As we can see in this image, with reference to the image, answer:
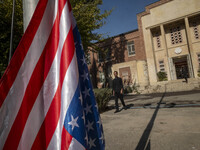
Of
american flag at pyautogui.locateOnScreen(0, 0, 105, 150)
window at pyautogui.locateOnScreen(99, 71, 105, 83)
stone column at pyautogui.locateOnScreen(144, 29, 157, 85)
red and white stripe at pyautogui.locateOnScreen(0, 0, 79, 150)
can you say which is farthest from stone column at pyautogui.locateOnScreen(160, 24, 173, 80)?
red and white stripe at pyautogui.locateOnScreen(0, 0, 79, 150)

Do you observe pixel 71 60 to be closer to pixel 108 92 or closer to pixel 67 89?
pixel 67 89

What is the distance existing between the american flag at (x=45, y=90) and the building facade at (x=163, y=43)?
18.9 metres

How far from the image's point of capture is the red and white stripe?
108 centimetres

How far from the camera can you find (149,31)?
65.3 ft

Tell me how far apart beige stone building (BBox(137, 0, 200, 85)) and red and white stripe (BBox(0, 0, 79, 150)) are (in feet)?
62.2

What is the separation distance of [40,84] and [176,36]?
2205 cm

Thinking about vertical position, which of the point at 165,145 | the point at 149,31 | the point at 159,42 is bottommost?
the point at 165,145

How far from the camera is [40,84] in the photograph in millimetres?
1184

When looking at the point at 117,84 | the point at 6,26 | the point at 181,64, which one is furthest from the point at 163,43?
the point at 6,26

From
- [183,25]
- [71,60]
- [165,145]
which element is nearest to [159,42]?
[183,25]

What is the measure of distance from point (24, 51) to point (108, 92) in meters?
6.07

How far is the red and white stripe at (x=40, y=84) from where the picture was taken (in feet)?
3.56

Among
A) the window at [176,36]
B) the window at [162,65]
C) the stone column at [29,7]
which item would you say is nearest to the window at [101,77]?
the window at [162,65]

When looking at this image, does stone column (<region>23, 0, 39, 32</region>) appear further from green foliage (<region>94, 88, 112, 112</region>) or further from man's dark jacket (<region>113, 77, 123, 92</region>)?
man's dark jacket (<region>113, 77, 123, 92</region>)
